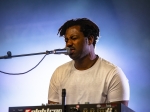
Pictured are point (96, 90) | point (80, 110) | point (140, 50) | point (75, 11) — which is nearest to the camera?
point (80, 110)

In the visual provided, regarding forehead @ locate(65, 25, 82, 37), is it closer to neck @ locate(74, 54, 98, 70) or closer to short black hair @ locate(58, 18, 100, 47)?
short black hair @ locate(58, 18, 100, 47)

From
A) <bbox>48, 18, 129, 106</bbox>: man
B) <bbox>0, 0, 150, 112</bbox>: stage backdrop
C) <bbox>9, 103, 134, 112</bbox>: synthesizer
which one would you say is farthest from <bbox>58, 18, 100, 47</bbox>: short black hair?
<bbox>9, 103, 134, 112</bbox>: synthesizer

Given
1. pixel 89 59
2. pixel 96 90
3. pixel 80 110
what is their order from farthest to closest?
1. pixel 89 59
2. pixel 96 90
3. pixel 80 110

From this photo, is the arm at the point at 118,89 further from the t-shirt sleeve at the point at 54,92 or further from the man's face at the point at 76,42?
the t-shirt sleeve at the point at 54,92

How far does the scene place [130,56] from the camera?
283cm

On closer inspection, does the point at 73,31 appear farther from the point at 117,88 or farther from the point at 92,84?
the point at 117,88

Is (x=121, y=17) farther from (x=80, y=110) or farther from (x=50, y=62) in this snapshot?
(x=80, y=110)

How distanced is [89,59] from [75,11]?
75cm

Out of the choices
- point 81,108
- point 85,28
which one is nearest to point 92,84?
point 85,28

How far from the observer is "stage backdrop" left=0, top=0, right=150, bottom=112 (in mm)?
2803

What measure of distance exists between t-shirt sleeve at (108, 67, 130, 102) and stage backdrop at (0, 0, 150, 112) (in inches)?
15.2

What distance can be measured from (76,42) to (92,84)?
1.08 feet

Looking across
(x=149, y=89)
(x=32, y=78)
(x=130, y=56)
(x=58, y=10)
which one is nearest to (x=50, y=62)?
(x=32, y=78)

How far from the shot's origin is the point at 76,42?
2459 millimetres
